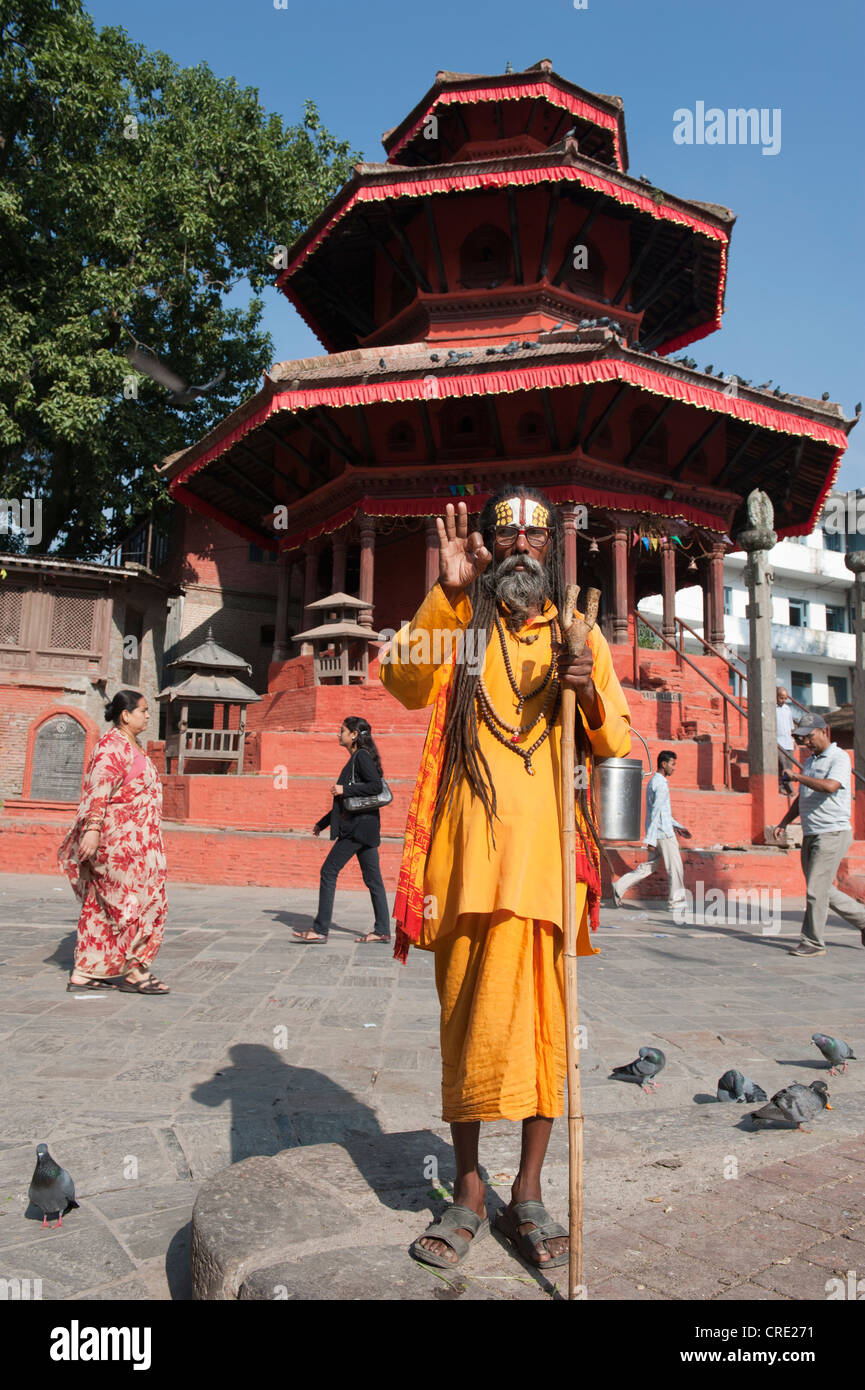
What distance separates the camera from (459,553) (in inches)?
101

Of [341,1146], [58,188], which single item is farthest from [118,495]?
[341,1146]

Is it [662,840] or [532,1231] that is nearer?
[532,1231]

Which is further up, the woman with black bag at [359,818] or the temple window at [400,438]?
the temple window at [400,438]

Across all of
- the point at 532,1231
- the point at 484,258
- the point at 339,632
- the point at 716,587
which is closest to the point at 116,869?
the point at 532,1231

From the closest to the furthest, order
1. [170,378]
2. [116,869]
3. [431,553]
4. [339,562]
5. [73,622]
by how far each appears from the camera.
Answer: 1. [116,869]
2. [431,553]
3. [339,562]
4. [73,622]
5. [170,378]

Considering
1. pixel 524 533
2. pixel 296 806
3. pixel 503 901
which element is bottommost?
pixel 296 806

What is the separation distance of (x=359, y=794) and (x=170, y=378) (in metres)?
17.6

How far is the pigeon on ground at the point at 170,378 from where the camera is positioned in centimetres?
2138

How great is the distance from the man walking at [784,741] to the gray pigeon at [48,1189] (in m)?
10.6

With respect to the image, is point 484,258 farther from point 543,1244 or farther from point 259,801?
point 543,1244

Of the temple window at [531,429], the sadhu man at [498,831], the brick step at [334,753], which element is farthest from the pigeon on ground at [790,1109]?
the temple window at [531,429]

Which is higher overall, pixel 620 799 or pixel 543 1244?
pixel 620 799

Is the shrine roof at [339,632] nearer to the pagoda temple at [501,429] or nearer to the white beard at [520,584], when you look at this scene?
the pagoda temple at [501,429]
